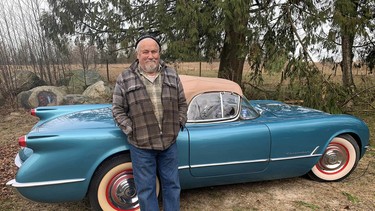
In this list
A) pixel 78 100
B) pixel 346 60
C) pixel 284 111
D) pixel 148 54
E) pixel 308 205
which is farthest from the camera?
pixel 346 60

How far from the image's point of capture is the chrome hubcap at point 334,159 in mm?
Result: 3820

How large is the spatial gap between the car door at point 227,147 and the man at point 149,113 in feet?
1.53

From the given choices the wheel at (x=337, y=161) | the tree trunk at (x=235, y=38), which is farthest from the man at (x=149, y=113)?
the tree trunk at (x=235, y=38)

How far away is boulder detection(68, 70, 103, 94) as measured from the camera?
10.4m

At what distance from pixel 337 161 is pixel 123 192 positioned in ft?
8.34

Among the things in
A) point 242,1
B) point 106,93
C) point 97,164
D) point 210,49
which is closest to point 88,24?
point 106,93

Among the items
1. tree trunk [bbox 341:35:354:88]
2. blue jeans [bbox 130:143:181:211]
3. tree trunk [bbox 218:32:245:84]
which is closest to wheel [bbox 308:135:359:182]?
blue jeans [bbox 130:143:181:211]

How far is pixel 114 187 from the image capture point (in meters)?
3.07

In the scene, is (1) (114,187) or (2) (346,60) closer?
(1) (114,187)

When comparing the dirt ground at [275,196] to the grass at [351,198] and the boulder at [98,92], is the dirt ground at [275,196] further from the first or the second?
the boulder at [98,92]

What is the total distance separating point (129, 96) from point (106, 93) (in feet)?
22.8

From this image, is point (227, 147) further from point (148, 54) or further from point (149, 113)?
point (148, 54)

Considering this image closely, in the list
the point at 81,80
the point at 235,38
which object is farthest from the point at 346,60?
the point at 81,80

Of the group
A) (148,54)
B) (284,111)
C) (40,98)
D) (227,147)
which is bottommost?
(40,98)
